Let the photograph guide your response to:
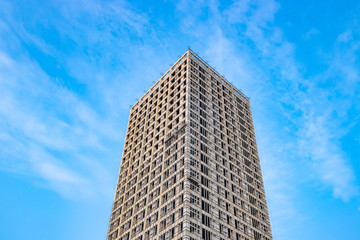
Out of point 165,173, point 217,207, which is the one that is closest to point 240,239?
point 217,207

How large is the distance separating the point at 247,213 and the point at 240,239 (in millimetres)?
9583

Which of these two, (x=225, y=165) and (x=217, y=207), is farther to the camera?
(x=225, y=165)

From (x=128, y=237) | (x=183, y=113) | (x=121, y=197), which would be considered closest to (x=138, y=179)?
(x=121, y=197)

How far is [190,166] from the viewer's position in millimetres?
84312

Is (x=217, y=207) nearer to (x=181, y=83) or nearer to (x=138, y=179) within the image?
(x=138, y=179)

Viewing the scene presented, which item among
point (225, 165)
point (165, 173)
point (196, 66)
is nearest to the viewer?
point (165, 173)

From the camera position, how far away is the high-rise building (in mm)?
80688

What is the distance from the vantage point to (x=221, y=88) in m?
119

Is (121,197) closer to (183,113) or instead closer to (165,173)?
(165,173)

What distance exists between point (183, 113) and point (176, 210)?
28434 millimetres

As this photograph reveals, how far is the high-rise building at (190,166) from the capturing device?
80688 mm

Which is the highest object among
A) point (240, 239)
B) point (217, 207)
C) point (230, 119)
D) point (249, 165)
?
point (230, 119)

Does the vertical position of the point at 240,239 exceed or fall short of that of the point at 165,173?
it falls short

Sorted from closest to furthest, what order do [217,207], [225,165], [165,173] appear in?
[217,207] < [165,173] < [225,165]
